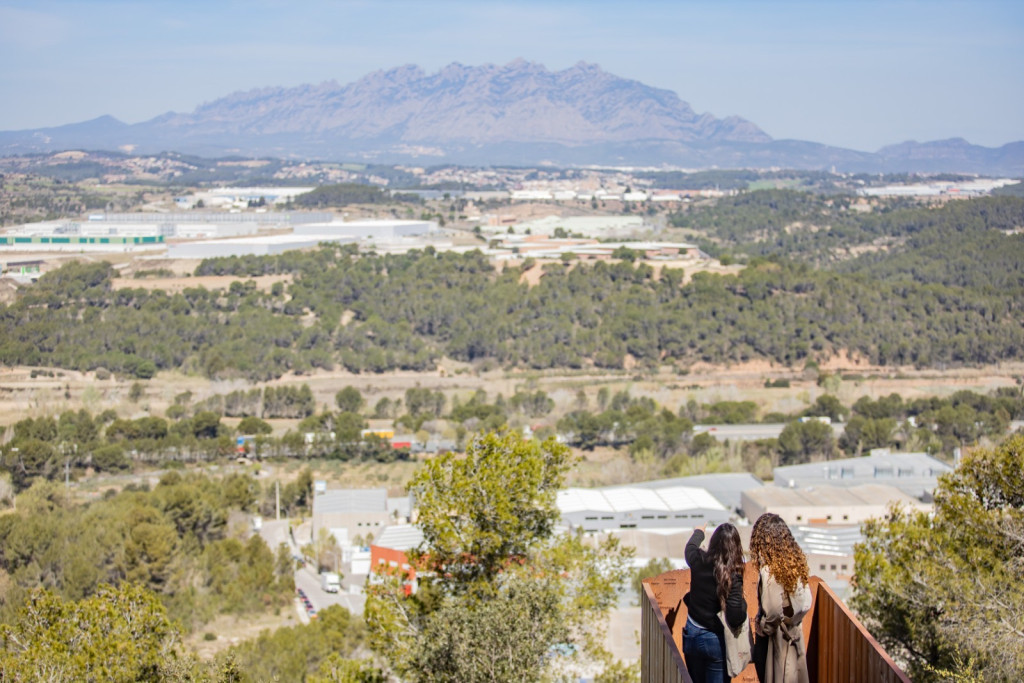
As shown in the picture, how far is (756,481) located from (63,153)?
63037mm

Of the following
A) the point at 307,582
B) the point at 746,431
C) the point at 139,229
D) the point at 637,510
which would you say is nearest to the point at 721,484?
the point at 637,510

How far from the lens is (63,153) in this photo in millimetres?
72750

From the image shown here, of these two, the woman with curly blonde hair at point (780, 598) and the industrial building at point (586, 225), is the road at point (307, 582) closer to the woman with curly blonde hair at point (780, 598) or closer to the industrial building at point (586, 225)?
the woman with curly blonde hair at point (780, 598)

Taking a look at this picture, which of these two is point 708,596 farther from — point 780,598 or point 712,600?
point 780,598

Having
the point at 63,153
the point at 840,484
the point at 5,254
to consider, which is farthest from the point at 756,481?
the point at 63,153

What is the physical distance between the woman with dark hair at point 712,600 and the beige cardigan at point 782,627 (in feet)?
0.25

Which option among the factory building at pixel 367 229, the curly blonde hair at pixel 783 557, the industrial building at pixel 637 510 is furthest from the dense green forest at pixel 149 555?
the factory building at pixel 367 229

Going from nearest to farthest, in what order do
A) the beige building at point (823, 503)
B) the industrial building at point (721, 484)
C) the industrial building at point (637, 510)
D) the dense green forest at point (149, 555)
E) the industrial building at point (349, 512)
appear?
the dense green forest at point (149, 555)
the industrial building at point (637, 510)
the beige building at point (823, 503)
the industrial building at point (349, 512)
the industrial building at point (721, 484)

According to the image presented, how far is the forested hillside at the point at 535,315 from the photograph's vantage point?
36156 millimetres

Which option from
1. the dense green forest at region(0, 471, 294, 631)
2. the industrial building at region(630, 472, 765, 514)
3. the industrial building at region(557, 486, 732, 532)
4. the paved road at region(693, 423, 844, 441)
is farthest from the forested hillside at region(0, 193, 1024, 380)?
the industrial building at region(557, 486, 732, 532)

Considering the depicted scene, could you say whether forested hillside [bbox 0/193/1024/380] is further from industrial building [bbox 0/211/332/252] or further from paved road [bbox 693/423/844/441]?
paved road [bbox 693/423/844/441]

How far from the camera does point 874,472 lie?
932 inches

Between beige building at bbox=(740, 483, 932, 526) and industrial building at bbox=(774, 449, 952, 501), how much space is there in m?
0.90

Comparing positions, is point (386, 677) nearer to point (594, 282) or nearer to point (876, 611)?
point (876, 611)
